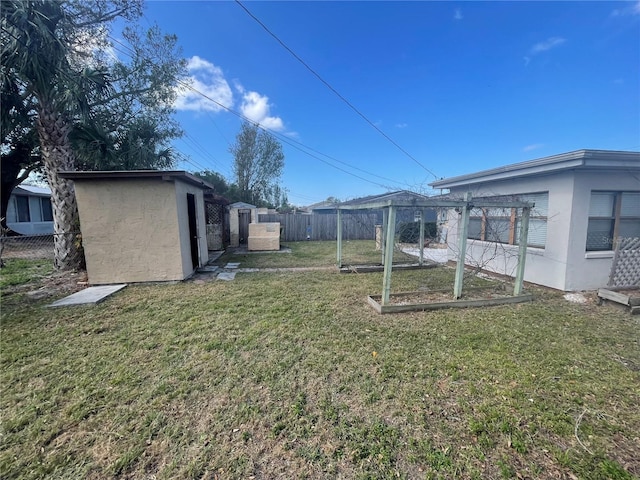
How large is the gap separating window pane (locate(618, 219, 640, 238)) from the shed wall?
9321 millimetres

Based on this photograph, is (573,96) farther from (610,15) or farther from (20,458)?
(20,458)

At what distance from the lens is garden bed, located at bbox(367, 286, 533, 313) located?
4254mm

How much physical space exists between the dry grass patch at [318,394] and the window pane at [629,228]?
85.0 inches

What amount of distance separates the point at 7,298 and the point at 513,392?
7.91 metres

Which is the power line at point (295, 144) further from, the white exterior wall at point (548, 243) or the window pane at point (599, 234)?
the window pane at point (599, 234)

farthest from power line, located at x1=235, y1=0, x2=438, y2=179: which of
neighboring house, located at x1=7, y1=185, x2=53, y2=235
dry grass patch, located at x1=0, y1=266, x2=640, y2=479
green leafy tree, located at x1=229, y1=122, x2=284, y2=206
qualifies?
green leafy tree, located at x1=229, y1=122, x2=284, y2=206

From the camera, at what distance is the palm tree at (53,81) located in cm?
496

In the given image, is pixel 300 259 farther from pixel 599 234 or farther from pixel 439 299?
pixel 599 234

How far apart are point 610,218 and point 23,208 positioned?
25505 mm

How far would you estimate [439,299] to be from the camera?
468 centimetres

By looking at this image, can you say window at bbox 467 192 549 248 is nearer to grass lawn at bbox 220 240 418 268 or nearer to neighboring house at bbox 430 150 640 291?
neighboring house at bbox 430 150 640 291

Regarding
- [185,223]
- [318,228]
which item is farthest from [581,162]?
[318,228]

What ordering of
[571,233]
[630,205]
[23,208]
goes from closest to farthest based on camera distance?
[571,233] < [630,205] < [23,208]

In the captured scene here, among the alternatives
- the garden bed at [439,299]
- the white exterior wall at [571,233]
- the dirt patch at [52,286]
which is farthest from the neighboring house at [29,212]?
the white exterior wall at [571,233]
